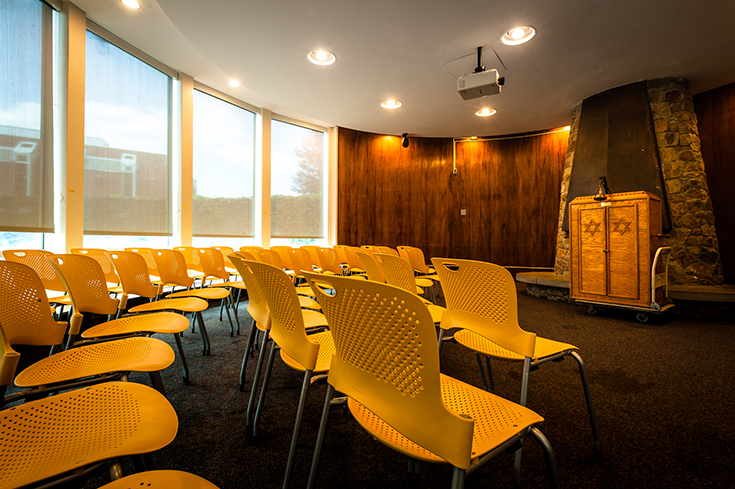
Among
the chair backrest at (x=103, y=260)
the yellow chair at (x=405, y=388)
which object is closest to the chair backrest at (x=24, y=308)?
the yellow chair at (x=405, y=388)

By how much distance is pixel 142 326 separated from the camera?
182 cm

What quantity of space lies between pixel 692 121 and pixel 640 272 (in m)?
3.17

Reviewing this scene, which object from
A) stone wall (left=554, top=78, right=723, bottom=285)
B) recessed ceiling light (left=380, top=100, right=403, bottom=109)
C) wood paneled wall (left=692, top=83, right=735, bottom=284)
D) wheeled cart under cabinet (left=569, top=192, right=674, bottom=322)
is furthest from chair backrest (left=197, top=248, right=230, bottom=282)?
wood paneled wall (left=692, top=83, right=735, bottom=284)

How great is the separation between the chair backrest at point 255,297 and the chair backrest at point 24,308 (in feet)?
2.63

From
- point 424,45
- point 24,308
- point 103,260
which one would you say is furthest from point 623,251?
point 103,260

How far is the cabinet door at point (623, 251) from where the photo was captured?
402cm

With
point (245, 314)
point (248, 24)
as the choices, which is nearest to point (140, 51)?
point (248, 24)

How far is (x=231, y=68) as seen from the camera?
4.98 meters

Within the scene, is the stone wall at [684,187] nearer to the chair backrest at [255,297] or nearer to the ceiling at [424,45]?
the ceiling at [424,45]

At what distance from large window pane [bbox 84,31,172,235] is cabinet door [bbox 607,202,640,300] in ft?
22.3

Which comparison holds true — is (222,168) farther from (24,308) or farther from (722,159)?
(722,159)

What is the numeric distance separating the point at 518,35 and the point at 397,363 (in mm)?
4766

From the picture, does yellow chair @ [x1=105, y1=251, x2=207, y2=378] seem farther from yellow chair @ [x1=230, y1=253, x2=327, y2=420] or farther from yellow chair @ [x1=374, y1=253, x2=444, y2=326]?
yellow chair @ [x1=374, y1=253, x2=444, y2=326]

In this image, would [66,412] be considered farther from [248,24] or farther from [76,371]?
[248,24]
